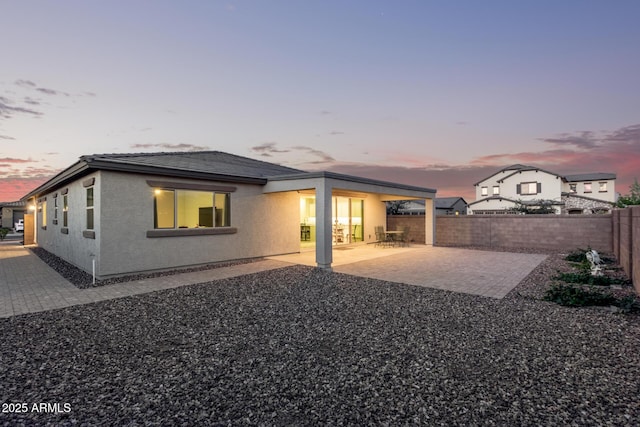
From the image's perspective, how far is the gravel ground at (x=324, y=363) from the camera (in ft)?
8.75

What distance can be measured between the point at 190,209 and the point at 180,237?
1024 mm

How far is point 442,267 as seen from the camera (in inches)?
407

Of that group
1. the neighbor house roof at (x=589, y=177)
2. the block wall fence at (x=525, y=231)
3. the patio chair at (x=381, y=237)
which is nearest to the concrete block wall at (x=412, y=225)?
the block wall fence at (x=525, y=231)

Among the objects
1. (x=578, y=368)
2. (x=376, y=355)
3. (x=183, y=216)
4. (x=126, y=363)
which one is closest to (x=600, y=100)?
(x=578, y=368)

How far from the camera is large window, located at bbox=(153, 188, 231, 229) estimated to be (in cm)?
945

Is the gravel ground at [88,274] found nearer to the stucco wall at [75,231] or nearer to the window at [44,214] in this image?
the stucco wall at [75,231]

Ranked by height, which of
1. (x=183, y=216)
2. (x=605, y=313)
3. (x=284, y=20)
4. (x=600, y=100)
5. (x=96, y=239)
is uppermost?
(x=284, y=20)

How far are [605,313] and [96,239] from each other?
1170cm

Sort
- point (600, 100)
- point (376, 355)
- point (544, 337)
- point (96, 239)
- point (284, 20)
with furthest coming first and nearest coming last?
point (600, 100) → point (284, 20) → point (96, 239) → point (544, 337) → point (376, 355)

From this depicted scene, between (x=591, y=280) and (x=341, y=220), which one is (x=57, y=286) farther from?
(x=591, y=280)

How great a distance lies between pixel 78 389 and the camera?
3061 millimetres

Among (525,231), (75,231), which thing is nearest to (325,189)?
(75,231)

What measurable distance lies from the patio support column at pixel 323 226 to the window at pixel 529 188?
38.9m

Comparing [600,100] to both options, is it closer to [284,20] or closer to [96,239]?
[284,20]
